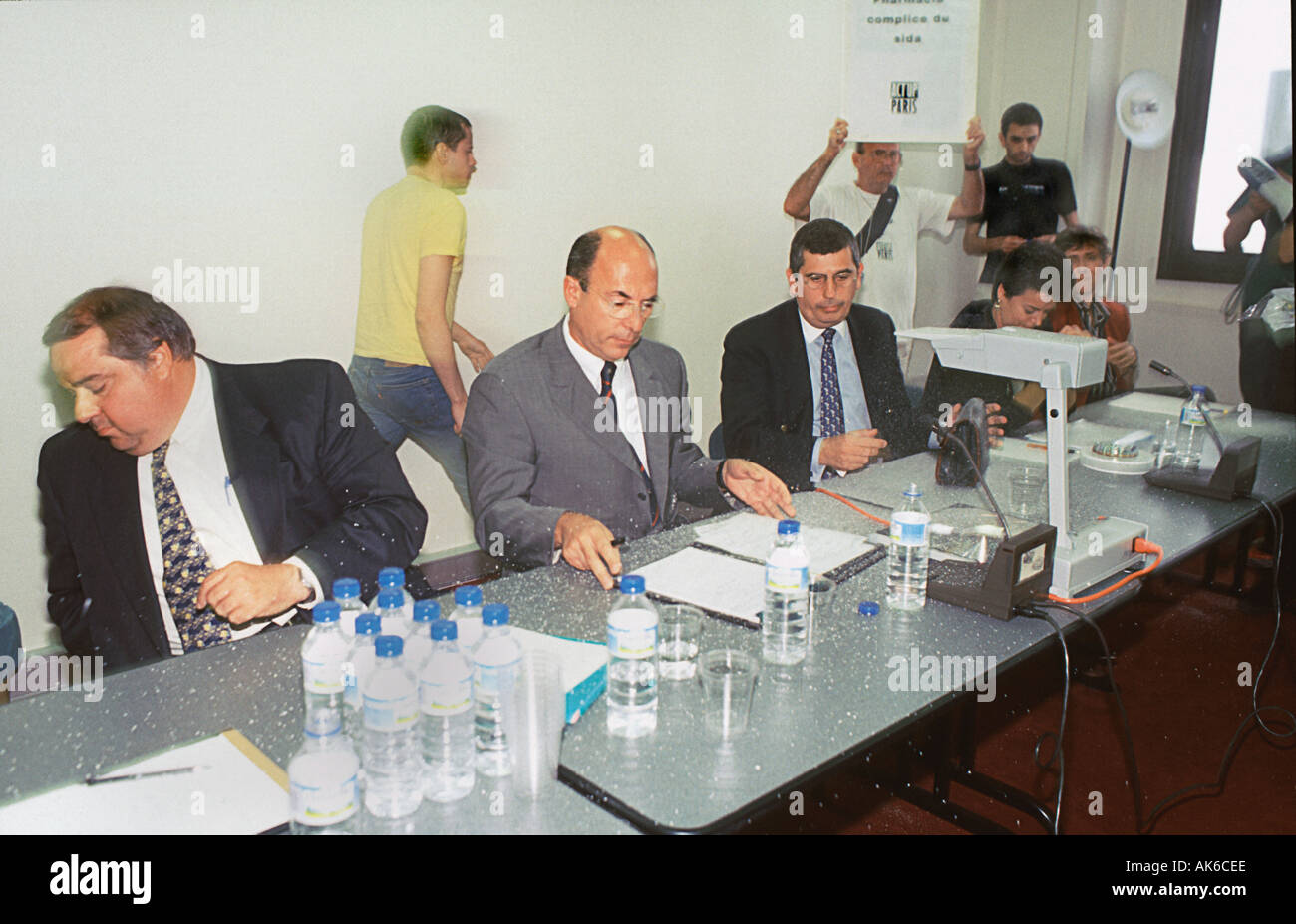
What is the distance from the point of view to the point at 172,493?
5.72 ft

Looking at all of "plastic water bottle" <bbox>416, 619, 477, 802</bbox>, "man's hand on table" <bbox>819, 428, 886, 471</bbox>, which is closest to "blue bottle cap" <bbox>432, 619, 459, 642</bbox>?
"plastic water bottle" <bbox>416, 619, 477, 802</bbox>

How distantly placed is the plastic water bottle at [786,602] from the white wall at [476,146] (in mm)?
2313

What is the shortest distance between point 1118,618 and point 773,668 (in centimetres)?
246

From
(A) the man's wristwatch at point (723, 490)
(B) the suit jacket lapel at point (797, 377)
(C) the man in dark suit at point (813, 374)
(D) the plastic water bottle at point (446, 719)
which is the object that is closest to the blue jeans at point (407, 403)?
(C) the man in dark suit at point (813, 374)

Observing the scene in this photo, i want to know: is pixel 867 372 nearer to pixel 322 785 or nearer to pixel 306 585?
pixel 306 585

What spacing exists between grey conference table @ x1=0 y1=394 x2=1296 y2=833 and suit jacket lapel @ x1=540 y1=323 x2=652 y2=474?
1.44 feet

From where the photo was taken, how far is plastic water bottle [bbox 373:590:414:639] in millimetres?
1222

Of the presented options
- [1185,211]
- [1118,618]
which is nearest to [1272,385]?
[1118,618]

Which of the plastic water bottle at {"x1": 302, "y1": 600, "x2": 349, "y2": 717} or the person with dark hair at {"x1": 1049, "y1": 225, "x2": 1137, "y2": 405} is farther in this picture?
the person with dark hair at {"x1": 1049, "y1": 225, "x2": 1137, "y2": 405}

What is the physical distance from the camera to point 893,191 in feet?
14.5

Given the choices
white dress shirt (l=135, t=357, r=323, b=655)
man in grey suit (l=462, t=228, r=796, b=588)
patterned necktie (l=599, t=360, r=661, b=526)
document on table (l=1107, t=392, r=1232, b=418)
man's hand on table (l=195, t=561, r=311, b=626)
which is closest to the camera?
man's hand on table (l=195, t=561, r=311, b=626)

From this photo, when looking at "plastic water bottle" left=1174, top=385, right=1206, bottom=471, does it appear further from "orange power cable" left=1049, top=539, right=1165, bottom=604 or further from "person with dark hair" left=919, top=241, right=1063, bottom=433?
"orange power cable" left=1049, top=539, right=1165, bottom=604

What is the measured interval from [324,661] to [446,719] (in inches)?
7.9
